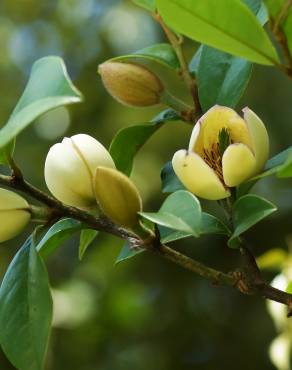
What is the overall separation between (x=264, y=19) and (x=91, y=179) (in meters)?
0.20

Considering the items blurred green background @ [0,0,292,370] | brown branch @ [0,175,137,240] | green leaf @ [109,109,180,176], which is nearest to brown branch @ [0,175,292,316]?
brown branch @ [0,175,137,240]

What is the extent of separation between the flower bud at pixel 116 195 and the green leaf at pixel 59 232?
54 millimetres

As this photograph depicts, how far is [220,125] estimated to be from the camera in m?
0.57

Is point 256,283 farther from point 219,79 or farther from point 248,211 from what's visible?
point 219,79

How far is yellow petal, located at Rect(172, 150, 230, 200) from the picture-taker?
0.54 meters

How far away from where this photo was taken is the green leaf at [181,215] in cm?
48

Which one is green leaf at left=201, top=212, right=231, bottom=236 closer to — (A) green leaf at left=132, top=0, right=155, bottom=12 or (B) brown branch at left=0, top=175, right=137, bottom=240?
(B) brown branch at left=0, top=175, right=137, bottom=240

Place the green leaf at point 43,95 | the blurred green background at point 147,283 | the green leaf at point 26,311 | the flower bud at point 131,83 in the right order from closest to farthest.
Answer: the green leaf at point 43,95
the green leaf at point 26,311
the flower bud at point 131,83
the blurred green background at point 147,283

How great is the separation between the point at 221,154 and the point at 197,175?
49 millimetres

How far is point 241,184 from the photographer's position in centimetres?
59

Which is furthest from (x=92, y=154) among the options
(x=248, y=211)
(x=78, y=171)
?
(x=248, y=211)

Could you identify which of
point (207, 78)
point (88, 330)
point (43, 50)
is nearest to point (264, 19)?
point (207, 78)

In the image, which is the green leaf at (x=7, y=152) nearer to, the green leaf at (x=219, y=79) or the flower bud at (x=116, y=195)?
the flower bud at (x=116, y=195)

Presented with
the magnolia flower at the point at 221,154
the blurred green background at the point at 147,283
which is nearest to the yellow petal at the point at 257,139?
the magnolia flower at the point at 221,154
